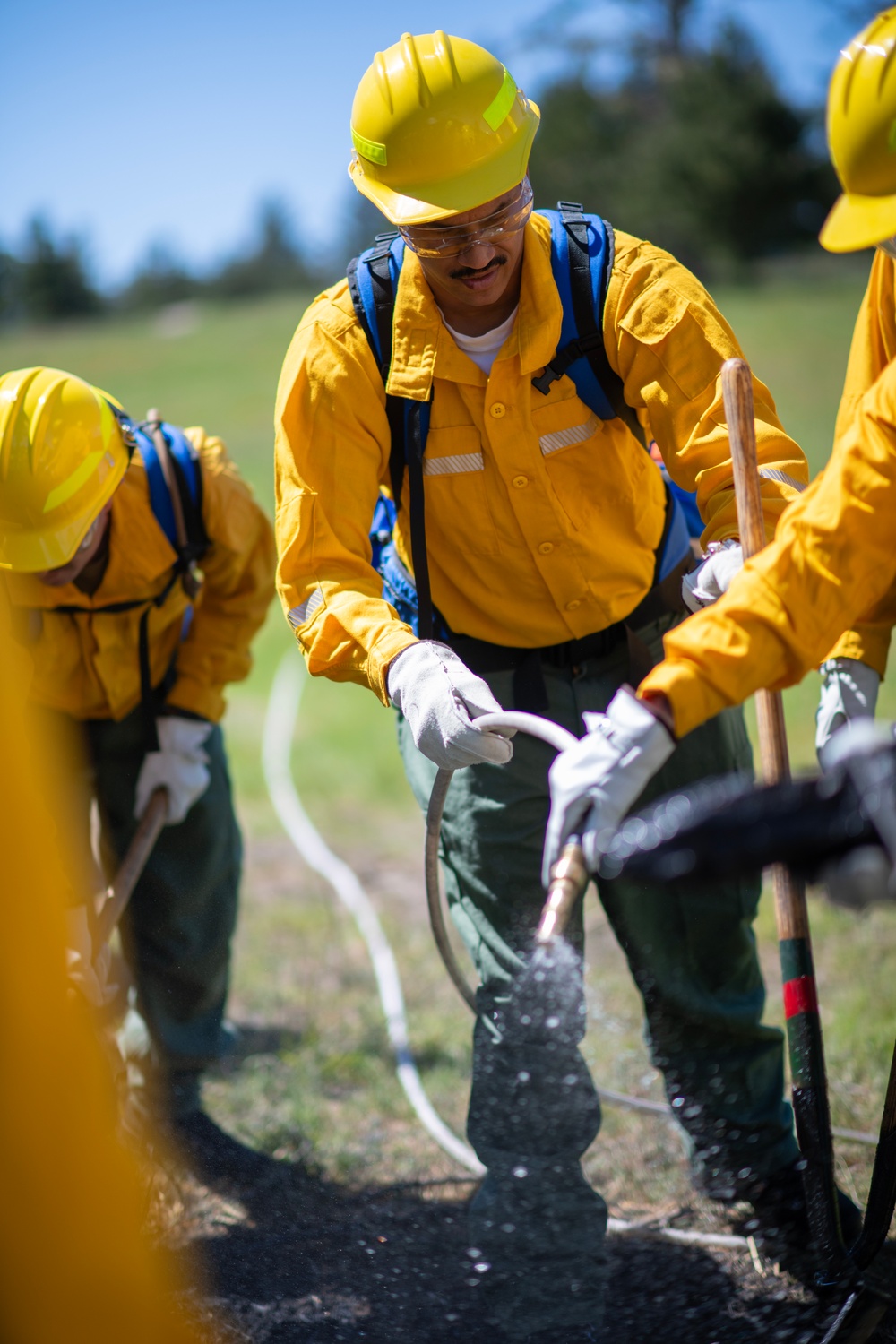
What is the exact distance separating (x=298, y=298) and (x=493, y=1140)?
119ft

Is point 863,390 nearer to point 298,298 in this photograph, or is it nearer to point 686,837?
point 686,837

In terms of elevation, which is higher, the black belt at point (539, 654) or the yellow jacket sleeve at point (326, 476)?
the yellow jacket sleeve at point (326, 476)

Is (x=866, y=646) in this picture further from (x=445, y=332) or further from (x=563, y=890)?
(x=445, y=332)

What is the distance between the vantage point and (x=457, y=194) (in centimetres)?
248

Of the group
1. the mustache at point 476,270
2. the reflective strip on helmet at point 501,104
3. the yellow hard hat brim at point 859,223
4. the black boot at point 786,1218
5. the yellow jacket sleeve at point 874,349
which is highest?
the reflective strip on helmet at point 501,104

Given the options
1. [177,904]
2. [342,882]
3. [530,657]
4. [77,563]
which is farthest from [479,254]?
[342,882]

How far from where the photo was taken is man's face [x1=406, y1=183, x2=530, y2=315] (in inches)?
98.7

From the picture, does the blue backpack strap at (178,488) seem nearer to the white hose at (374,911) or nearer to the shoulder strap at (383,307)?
the shoulder strap at (383,307)

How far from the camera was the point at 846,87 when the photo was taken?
2113 millimetres

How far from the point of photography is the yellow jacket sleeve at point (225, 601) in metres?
3.68

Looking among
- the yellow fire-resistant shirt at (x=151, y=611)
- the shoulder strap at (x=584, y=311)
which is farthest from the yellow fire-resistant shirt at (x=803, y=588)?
the yellow fire-resistant shirt at (x=151, y=611)

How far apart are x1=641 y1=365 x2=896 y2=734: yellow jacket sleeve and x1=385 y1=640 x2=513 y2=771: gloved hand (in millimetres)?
481

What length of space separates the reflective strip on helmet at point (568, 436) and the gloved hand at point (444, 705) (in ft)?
1.74

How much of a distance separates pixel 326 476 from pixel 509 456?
15.6 inches
